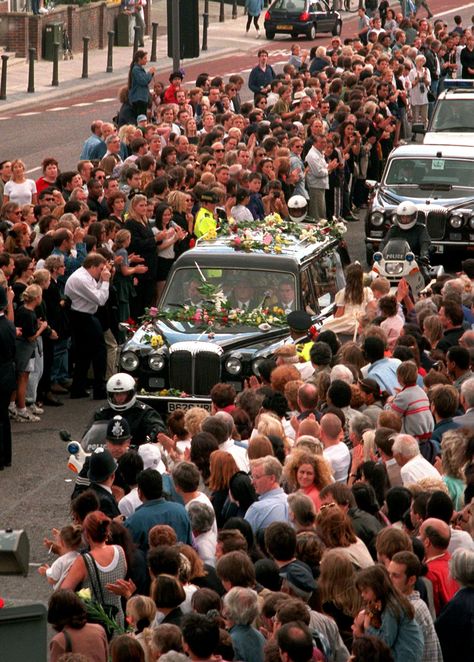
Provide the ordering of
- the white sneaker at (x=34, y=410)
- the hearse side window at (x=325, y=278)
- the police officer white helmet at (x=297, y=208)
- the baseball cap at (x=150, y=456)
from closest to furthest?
the baseball cap at (x=150, y=456), the white sneaker at (x=34, y=410), the hearse side window at (x=325, y=278), the police officer white helmet at (x=297, y=208)

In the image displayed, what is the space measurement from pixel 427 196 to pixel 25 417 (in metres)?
8.33

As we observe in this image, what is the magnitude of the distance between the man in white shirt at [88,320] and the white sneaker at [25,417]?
0.98 metres

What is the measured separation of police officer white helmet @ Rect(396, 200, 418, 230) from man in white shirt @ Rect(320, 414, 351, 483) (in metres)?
8.02

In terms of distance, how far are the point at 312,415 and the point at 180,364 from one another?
11.3 feet

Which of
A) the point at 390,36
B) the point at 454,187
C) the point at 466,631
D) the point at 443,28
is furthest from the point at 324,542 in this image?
the point at 443,28

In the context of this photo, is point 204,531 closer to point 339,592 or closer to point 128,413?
point 339,592

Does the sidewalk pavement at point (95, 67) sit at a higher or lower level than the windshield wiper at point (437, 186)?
lower

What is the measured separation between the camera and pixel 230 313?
53.1 feet

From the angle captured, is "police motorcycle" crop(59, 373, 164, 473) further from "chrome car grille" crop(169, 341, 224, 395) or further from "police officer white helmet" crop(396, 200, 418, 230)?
"police officer white helmet" crop(396, 200, 418, 230)

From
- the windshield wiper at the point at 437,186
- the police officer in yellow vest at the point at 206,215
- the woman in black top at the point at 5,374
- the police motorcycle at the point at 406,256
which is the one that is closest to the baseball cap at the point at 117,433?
the woman in black top at the point at 5,374

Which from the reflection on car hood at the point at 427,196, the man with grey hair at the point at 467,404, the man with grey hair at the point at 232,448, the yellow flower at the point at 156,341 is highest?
the man with grey hair at the point at 467,404

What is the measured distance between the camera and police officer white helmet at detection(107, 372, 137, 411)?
12766 millimetres

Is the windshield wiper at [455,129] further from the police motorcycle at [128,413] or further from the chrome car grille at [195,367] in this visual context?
the police motorcycle at [128,413]

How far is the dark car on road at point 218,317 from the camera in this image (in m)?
15.5
